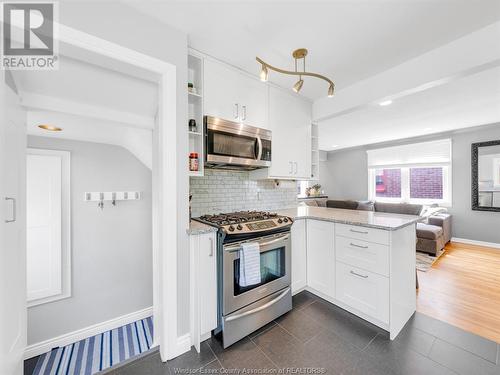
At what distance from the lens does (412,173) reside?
5.44m

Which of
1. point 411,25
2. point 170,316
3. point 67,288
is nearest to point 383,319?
point 170,316

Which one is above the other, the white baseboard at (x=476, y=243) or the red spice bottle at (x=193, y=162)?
the red spice bottle at (x=193, y=162)

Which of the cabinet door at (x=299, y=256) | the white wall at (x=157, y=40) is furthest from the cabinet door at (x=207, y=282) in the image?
the cabinet door at (x=299, y=256)

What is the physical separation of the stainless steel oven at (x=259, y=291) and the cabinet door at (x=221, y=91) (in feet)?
4.07

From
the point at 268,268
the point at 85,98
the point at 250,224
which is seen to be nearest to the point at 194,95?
the point at 85,98

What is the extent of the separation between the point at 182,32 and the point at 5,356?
7.56 ft

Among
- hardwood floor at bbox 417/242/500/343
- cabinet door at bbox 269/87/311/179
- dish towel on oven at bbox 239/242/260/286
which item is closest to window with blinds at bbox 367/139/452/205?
hardwood floor at bbox 417/242/500/343

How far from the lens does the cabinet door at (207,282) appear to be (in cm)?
154

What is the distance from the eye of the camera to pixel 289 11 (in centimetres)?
143

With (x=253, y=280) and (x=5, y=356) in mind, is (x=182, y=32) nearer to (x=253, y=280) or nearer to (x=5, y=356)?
(x=253, y=280)

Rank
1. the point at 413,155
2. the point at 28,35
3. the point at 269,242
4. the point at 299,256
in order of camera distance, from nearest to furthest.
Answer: the point at 28,35 < the point at 269,242 < the point at 299,256 < the point at 413,155

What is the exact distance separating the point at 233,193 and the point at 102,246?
1699 mm

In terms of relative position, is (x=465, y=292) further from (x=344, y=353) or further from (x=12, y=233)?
(x=12, y=233)

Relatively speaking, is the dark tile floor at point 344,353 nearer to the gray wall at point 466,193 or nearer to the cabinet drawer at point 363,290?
the cabinet drawer at point 363,290
